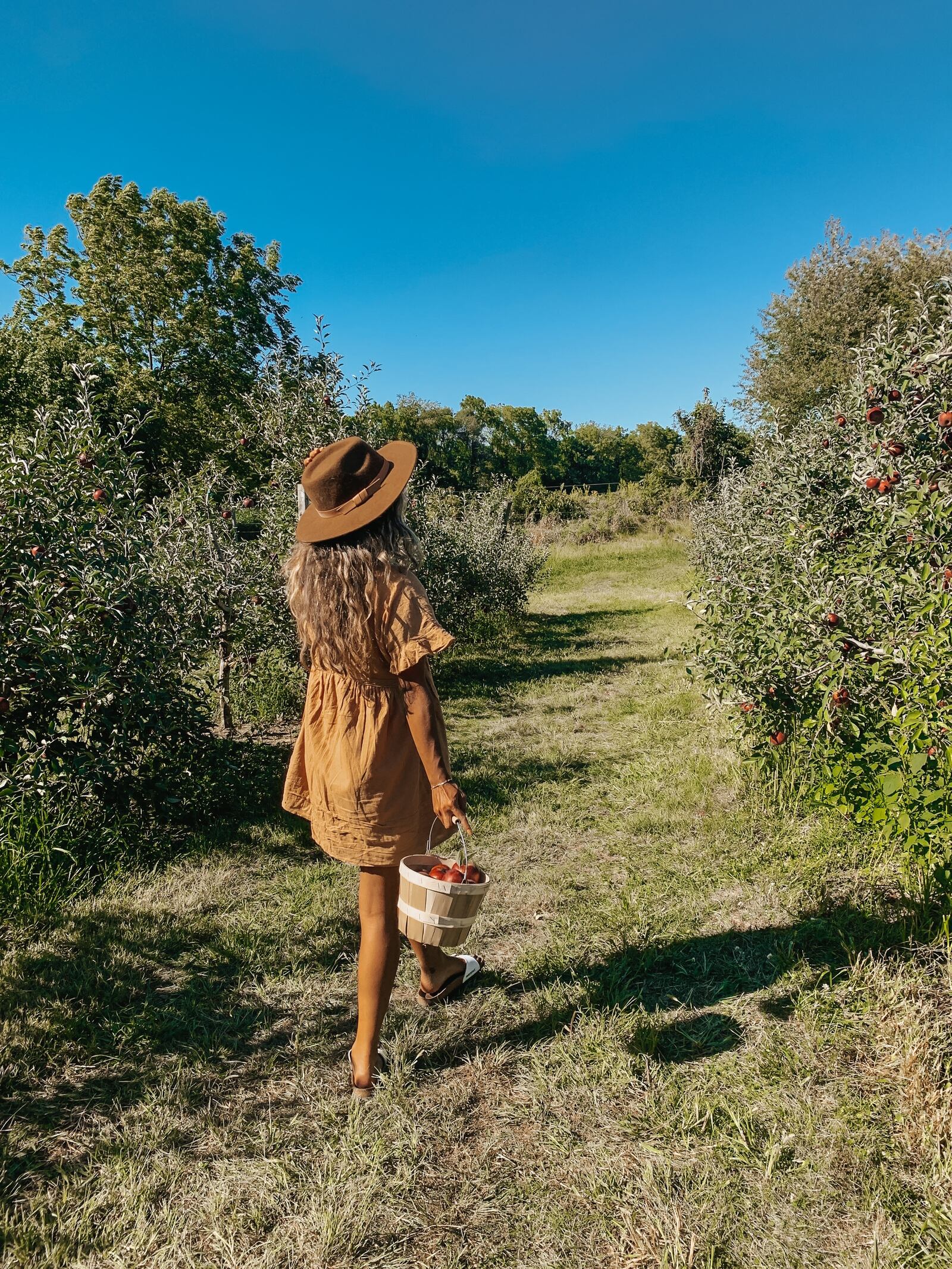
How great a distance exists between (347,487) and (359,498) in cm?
7

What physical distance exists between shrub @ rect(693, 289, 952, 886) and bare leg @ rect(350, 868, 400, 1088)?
187 centimetres

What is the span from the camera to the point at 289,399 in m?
5.62

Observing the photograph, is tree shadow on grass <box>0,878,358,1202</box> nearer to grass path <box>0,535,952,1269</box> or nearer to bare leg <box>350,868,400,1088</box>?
grass path <box>0,535,952,1269</box>

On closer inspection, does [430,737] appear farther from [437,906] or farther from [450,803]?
[437,906]

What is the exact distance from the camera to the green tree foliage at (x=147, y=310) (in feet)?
77.5

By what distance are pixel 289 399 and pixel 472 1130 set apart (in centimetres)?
528

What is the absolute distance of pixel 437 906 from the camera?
6.19 feet

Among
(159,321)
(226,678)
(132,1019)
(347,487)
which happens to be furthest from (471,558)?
(159,321)

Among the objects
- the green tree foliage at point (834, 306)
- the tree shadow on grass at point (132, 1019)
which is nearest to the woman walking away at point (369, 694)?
the tree shadow on grass at point (132, 1019)

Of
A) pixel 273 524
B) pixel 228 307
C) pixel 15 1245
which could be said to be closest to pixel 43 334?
pixel 228 307

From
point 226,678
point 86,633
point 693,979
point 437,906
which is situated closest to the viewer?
point 437,906

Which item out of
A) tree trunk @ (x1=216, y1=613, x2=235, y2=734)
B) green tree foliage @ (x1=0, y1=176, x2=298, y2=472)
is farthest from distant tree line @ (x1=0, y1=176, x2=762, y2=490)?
tree trunk @ (x1=216, y1=613, x2=235, y2=734)

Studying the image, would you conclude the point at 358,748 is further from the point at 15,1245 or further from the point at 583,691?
the point at 583,691

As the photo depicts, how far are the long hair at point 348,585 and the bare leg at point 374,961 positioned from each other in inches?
27.4
